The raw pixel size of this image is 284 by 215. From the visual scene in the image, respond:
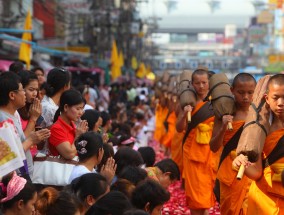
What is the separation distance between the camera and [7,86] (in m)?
7.57

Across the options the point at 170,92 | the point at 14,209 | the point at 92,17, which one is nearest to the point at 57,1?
the point at 92,17

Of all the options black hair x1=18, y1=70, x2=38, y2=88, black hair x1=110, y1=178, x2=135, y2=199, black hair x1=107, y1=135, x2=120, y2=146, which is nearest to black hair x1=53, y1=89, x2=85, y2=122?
black hair x1=18, y1=70, x2=38, y2=88

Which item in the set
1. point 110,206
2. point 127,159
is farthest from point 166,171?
point 110,206

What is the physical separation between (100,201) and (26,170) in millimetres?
2008

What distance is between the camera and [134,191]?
21.8 ft

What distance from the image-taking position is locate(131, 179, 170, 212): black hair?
21.4 feet

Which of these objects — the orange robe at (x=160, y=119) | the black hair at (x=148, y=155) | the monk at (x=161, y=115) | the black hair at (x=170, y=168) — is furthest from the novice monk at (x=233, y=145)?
the orange robe at (x=160, y=119)

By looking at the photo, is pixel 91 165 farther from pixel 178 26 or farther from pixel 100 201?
pixel 178 26

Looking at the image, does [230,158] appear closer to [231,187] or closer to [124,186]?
[231,187]

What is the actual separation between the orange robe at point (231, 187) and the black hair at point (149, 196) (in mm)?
2056

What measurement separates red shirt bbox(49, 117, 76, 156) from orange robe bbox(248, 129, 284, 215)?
1.88m

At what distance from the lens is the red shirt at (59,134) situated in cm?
808

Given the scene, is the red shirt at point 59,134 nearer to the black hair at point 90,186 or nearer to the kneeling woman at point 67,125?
the kneeling woman at point 67,125

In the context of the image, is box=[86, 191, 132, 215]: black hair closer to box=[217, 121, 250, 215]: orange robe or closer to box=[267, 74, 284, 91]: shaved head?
box=[267, 74, 284, 91]: shaved head
